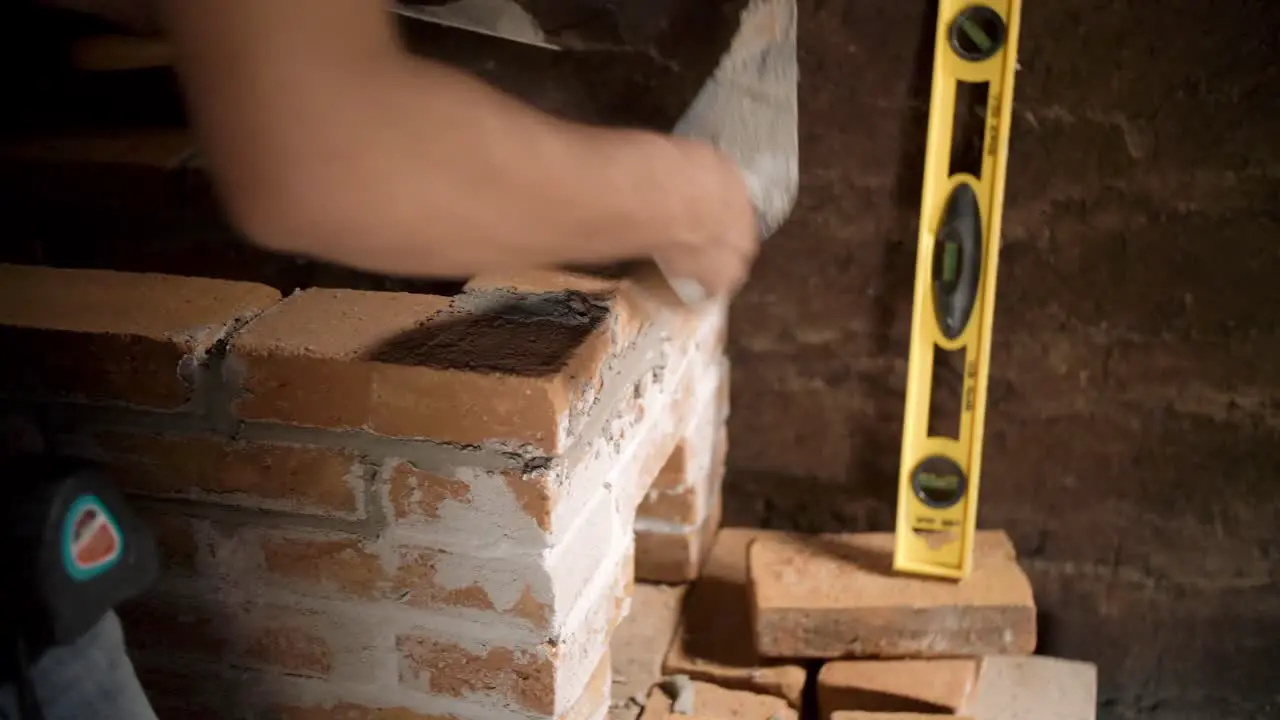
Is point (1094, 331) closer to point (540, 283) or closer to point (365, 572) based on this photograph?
point (540, 283)

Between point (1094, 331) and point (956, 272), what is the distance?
0.22 metres

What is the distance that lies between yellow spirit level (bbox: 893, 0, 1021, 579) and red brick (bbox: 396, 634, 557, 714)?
0.65 metres

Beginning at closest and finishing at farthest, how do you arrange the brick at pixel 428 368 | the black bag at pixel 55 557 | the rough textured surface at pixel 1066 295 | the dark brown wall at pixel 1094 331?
1. the black bag at pixel 55 557
2. the brick at pixel 428 368
3. the rough textured surface at pixel 1066 295
4. the dark brown wall at pixel 1094 331

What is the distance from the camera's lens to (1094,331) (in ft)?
4.74

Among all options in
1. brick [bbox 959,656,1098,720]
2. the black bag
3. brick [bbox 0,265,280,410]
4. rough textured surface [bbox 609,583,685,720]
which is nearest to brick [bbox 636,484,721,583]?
rough textured surface [bbox 609,583,685,720]

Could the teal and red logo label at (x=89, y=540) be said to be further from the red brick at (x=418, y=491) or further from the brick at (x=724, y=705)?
the brick at (x=724, y=705)

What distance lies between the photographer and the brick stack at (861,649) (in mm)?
1375

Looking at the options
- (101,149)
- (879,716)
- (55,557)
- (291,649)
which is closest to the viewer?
(55,557)

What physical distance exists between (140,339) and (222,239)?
0.21 m

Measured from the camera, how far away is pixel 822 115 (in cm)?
140

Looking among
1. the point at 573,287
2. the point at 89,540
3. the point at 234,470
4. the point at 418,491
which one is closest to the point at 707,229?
the point at 573,287

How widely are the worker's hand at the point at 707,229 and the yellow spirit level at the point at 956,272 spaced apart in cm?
32

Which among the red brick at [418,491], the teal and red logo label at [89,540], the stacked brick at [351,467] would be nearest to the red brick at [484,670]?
the stacked brick at [351,467]

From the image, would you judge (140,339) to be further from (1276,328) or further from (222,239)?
(1276,328)
